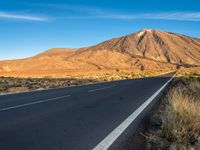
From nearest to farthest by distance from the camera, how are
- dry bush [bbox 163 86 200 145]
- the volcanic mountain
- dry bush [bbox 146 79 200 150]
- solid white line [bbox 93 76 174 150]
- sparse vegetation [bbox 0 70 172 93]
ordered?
dry bush [bbox 146 79 200 150] < solid white line [bbox 93 76 174 150] < dry bush [bbox 163 86 200 145] < sparse vegetation [bbox 0 70 172 93] < the volcanic mountain

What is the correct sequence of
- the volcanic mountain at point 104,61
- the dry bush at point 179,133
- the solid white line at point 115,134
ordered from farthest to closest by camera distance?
the volcanic mountain at point 104,61, the solid white line at point 115,134, the dry bush at point 179,133

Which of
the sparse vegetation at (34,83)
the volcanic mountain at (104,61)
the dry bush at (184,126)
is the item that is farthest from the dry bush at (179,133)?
the volcanic mountain at (104,61)

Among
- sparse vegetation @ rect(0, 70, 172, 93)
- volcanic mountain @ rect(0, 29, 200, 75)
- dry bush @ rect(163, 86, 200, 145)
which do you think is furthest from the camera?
volcanic mountain @ rect(0, 29, 200, 75)

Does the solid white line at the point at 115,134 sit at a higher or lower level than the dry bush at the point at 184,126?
lower

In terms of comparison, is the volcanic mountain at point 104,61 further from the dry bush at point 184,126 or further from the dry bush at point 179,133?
the dry bush at point 179,133

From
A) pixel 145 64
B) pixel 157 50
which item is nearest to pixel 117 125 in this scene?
pixel 145 64

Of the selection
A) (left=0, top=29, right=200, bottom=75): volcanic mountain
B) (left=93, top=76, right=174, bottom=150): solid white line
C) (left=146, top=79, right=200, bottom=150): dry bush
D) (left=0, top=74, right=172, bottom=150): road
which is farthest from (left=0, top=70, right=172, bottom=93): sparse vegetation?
(left=0, top=29, right=200, bottom=75): volcanic mountain

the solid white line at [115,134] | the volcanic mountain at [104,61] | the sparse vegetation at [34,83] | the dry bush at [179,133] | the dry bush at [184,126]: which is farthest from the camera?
the volcanic mountain at [104,61]

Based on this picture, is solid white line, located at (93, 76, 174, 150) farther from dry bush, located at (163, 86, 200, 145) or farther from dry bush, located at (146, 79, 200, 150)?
dry bush, located at (163, 86, 200, 145)

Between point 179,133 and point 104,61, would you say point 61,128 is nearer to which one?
point 179,133

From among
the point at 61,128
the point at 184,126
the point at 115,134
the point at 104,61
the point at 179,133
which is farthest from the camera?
the point at 104,61

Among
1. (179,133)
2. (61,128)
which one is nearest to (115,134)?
(61,128)

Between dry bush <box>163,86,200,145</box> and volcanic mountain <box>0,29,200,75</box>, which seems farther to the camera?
volcanic mountain <box>0,29,200,75</box>

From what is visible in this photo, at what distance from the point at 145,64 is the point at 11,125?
13467 cm
